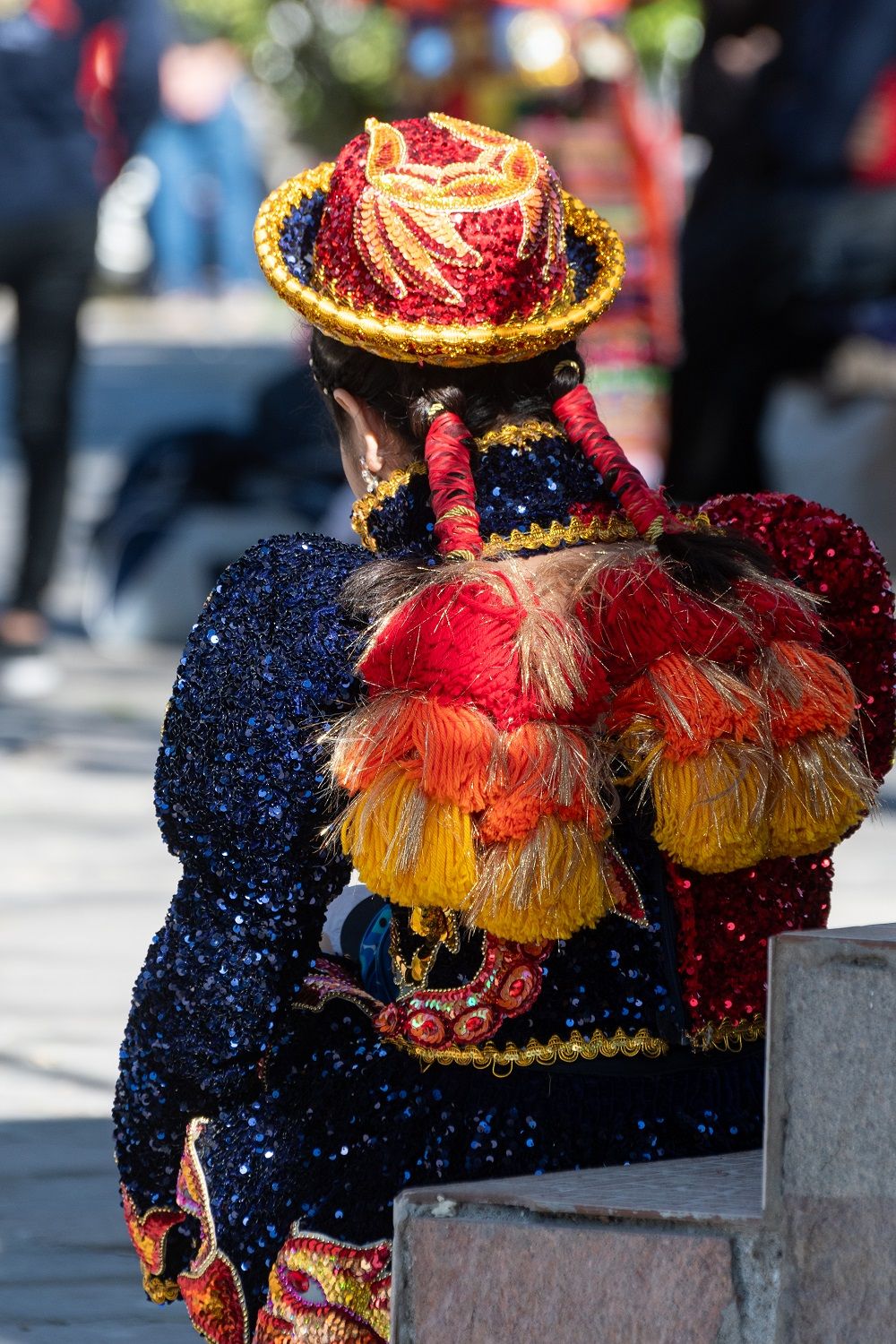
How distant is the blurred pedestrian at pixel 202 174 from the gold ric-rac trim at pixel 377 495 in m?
18.7

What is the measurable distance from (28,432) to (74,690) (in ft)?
2.42

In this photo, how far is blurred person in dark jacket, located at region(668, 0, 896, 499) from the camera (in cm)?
646

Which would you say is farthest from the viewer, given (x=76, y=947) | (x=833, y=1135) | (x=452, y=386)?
(x=76, y=947)

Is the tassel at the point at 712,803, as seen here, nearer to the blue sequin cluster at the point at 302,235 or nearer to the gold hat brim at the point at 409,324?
the gold hat brim at the point at 409,324

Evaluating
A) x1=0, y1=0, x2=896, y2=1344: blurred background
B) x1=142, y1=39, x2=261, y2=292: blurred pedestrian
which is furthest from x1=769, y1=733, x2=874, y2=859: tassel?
x1=142, y1=39, x2=261, y2=292: blurred pedestrian

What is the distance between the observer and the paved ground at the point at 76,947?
263 centimetres

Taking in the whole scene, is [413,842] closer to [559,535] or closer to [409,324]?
[559,535]

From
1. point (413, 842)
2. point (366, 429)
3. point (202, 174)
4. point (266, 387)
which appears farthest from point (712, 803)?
point (202, 174)

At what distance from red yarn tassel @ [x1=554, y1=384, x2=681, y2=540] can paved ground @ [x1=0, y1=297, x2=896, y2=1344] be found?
34cm

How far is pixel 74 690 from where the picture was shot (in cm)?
603

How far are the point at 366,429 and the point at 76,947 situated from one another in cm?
218

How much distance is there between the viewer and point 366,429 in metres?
1.93

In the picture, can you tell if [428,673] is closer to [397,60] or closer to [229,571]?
[229,571]

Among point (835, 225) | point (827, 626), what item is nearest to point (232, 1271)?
point (827, 626)
